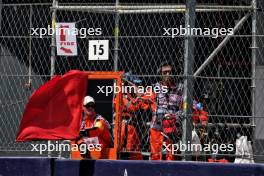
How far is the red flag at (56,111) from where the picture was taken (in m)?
10.4

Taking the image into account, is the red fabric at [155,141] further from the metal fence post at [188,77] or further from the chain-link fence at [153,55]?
the metal fence post at [188,77]

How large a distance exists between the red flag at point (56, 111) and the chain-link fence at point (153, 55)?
1120mm

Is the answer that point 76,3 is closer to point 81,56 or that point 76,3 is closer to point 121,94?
point 81,56

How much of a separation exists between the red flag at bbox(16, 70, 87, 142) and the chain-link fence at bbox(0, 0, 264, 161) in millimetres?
1120

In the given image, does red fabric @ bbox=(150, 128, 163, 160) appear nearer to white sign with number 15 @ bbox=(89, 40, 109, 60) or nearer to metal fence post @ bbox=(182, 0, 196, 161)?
metal fence post @ bbox=(182, 0, 196, 161)

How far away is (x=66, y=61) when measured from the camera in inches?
536

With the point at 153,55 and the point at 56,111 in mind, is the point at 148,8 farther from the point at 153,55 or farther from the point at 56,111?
the point at 56,111

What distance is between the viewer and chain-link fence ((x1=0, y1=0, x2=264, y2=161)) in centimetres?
1193

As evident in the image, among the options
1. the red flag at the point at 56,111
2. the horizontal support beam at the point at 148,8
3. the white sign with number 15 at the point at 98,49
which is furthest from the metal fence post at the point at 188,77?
the white sign with number 15 at the point at 98,49

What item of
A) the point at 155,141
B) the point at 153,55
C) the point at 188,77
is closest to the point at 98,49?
the point at 153,55

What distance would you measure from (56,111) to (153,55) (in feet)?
10.5

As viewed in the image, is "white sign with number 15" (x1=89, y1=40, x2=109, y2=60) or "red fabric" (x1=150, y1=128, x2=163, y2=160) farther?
"white sign with number 15" (x1=89, y1=40, x2=109, y2=60)

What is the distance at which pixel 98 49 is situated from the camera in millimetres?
12539

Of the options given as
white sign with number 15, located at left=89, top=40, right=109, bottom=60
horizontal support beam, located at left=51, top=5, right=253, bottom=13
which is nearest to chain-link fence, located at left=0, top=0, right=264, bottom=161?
horizontal support beam, located at left=51, top=5, right=253, bottom=13
